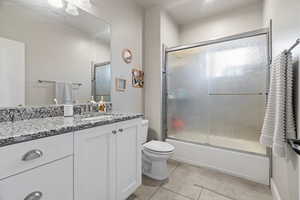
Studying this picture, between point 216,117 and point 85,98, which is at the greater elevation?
point 85,98

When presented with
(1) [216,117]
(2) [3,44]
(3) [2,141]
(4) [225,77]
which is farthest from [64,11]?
(1) [216,117]

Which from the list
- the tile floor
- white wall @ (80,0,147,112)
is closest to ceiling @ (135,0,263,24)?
white wall @ (80,0,147,112)

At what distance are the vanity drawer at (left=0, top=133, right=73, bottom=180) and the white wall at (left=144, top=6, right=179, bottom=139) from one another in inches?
66.0

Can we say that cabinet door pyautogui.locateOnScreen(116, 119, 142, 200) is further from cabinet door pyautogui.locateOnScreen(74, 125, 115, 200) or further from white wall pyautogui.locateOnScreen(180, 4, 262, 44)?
white wall pyautogui.locateOnScreen(180, 4, 262, 44)

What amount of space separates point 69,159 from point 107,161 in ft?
1.07

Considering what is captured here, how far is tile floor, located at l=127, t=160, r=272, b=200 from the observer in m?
1.48

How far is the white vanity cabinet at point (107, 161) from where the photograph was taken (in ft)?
3.09

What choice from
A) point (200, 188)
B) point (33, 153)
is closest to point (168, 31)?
point (200, 188)

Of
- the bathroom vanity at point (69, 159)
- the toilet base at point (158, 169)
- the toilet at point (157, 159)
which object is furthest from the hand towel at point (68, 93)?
the toilet base at point (158, 169)

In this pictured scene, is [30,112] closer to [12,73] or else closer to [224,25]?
[12,73]

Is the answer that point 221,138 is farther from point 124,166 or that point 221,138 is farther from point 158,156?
point 124,166

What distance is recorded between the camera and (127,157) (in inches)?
51.6

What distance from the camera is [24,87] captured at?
1211 millimetres

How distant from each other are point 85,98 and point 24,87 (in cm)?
57
